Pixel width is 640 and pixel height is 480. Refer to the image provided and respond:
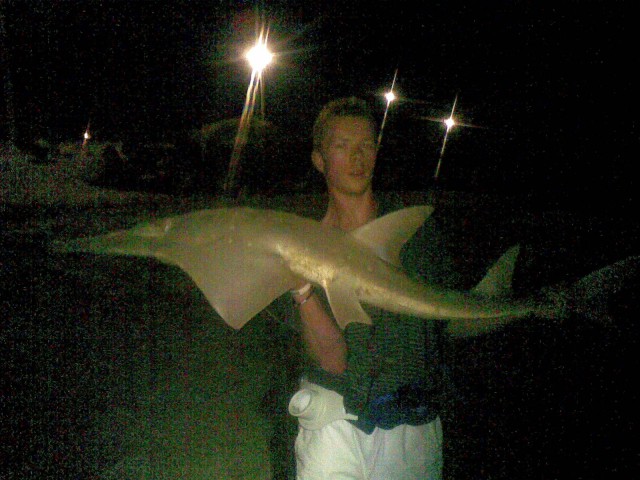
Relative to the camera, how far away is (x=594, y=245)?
476 centimetres

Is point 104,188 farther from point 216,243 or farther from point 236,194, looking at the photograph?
point 216,243

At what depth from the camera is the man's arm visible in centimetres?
153

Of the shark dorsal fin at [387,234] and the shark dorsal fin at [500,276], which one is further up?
the shark dorsal fin at [387,234]

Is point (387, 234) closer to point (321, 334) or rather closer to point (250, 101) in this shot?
point (321, 334)

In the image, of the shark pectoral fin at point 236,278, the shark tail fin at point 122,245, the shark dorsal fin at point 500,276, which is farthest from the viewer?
the shark dorsal fin at point 500,276

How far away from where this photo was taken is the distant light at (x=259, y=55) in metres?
10.9

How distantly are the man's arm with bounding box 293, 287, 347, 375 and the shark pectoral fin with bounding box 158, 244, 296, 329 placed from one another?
0.24 meters

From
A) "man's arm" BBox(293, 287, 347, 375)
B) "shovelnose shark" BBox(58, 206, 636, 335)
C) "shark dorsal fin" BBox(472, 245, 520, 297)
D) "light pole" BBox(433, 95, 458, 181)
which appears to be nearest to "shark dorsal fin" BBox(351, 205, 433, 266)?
"shovelnose shark" BBox(58, 206, 636, 335)

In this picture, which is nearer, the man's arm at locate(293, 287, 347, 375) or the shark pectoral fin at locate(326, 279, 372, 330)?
the shark pectoral fin at locate(326, 279, 372, 330)

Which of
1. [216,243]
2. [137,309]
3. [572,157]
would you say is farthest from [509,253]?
[572,157]

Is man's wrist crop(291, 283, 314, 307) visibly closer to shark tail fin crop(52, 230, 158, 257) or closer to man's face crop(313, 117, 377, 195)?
shark tail fin crop(52, 230, 158, 257)

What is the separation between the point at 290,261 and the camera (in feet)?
4.26

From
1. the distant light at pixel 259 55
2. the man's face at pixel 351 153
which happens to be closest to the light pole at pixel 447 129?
the distant light at pixel 259 55

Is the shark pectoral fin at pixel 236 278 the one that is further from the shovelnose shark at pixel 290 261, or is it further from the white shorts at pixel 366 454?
the white shorts at pixel 366 454
